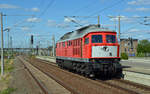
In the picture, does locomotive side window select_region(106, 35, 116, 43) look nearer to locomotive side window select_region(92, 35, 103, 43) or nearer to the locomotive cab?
the locomotive cab

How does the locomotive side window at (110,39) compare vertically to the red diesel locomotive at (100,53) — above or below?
above

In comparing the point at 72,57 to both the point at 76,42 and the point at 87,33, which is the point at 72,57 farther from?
the point at 87,33

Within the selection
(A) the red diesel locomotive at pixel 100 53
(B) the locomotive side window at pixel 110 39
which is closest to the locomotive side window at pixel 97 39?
(A) the red diesel locomotive at pixel 100 53

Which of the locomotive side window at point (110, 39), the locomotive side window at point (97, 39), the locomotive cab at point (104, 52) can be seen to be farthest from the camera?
the locomotive side window at point (110, 39)

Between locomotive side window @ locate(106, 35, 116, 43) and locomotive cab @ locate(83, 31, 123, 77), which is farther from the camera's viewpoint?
locomotive side window @ locate(106, 35, 116, 43)

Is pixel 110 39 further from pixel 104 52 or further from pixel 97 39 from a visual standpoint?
pixel 104 52

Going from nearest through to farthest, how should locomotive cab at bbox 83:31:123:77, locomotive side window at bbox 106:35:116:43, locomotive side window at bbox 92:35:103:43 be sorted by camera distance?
locomotive cab at bbox 83:31:123:77, locomotive side window at bbox 92:35:103:43, locomotive side window at bbox 106:35:116:43

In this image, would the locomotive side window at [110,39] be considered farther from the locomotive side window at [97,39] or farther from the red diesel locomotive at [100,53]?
the locomotive side window at [97,39]

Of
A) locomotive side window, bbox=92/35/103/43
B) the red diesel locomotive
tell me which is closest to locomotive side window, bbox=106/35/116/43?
the red diesel locomotive

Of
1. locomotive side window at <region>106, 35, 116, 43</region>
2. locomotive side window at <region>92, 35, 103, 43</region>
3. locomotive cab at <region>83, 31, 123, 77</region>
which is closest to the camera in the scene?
locomotive cab at <region>83, 31, 123, 77</region>

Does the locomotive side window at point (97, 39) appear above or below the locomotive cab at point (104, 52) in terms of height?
above

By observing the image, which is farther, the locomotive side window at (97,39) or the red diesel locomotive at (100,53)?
the locomotive side window at (97,39)

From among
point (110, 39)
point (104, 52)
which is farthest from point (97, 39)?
point (104, 52)

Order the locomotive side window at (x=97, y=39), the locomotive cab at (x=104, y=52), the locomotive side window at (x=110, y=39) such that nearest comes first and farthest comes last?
1. the locomotive cab at (x=104, y=52)
2. the locomotive side window at (x=97, y=39)
3. the locomotive side window at (x=110, y=39)
